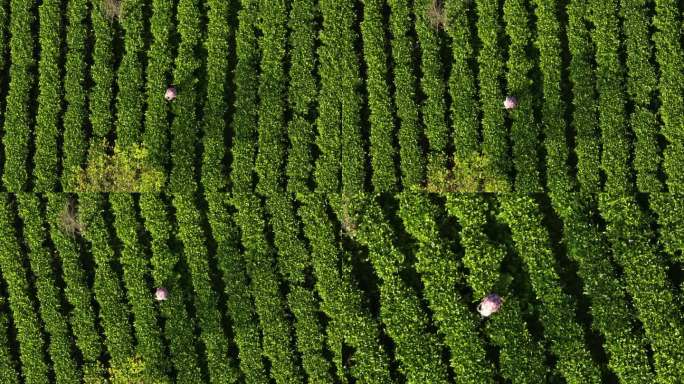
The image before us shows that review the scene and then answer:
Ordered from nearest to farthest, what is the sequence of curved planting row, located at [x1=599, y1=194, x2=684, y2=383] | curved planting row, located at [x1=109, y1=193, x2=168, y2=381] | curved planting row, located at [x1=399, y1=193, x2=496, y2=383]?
curved planting row, located at [x1=599, y1=194, x2=684, y2=383] → curved planting row, located at [x1=399, y1=193, x2=496, y2=383] → curved planting row, located at [x1=109, y1=193, x2=168, y2=381]

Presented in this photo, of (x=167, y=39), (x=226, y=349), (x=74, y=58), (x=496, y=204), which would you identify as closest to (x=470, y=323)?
(x=496, y=204)

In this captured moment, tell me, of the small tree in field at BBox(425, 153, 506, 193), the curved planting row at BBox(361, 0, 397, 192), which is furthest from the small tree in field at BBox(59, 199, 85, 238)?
the small tree in field at BBox(425, 153, 506, 193)

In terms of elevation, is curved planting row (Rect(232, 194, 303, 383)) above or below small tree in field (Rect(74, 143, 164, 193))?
below

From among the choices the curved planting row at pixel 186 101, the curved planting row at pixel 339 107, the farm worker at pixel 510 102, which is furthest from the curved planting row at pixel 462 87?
the curved planting row at pixel 186 101

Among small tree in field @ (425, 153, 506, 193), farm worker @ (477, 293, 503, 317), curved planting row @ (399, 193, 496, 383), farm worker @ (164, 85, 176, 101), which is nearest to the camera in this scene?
farm worker @ (477, 293, 503, 317)

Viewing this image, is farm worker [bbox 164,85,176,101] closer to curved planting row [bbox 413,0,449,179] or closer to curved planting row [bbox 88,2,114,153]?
→ curved planting row [bbox 88,2,114,153]

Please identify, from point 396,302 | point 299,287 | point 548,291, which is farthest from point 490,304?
point 299,287

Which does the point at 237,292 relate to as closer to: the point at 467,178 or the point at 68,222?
the point at 68,222
